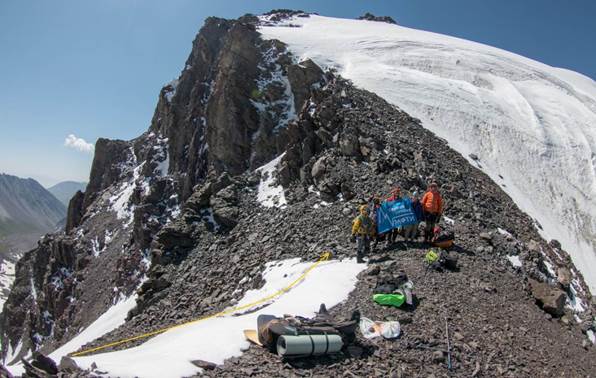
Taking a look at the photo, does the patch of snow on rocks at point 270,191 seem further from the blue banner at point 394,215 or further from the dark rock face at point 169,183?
the blue banner at point 394,215

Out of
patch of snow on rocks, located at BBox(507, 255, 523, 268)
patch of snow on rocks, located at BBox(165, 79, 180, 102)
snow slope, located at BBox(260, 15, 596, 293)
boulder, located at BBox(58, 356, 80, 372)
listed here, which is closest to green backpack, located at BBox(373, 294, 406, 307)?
patch of snow on rocks, located at BBox(507, 255, 523, 268)

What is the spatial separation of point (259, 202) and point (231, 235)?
11.1ft

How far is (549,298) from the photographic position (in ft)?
47.3

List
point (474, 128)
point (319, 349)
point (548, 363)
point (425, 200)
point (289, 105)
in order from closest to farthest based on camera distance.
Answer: point (319, 349)
point (548, 363)
point (425, 200)
point (474, 128)
point (289, 105)

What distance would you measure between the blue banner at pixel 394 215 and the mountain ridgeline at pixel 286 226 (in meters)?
1.21

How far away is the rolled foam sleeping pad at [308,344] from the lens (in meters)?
8.60

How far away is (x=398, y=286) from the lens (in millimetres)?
12422

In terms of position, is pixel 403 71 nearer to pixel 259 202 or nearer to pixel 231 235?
pixel 259 202

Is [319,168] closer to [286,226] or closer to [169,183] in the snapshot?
[286,226]

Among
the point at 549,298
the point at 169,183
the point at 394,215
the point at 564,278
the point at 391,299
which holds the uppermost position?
the point at 169,183

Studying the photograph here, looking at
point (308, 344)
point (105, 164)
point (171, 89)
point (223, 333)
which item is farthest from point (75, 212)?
point (308, 344)

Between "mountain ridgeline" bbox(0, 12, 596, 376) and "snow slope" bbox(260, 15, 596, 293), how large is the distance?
128 inches

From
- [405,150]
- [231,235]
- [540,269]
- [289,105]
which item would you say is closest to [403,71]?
[289,105]

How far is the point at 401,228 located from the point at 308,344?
8.98m
